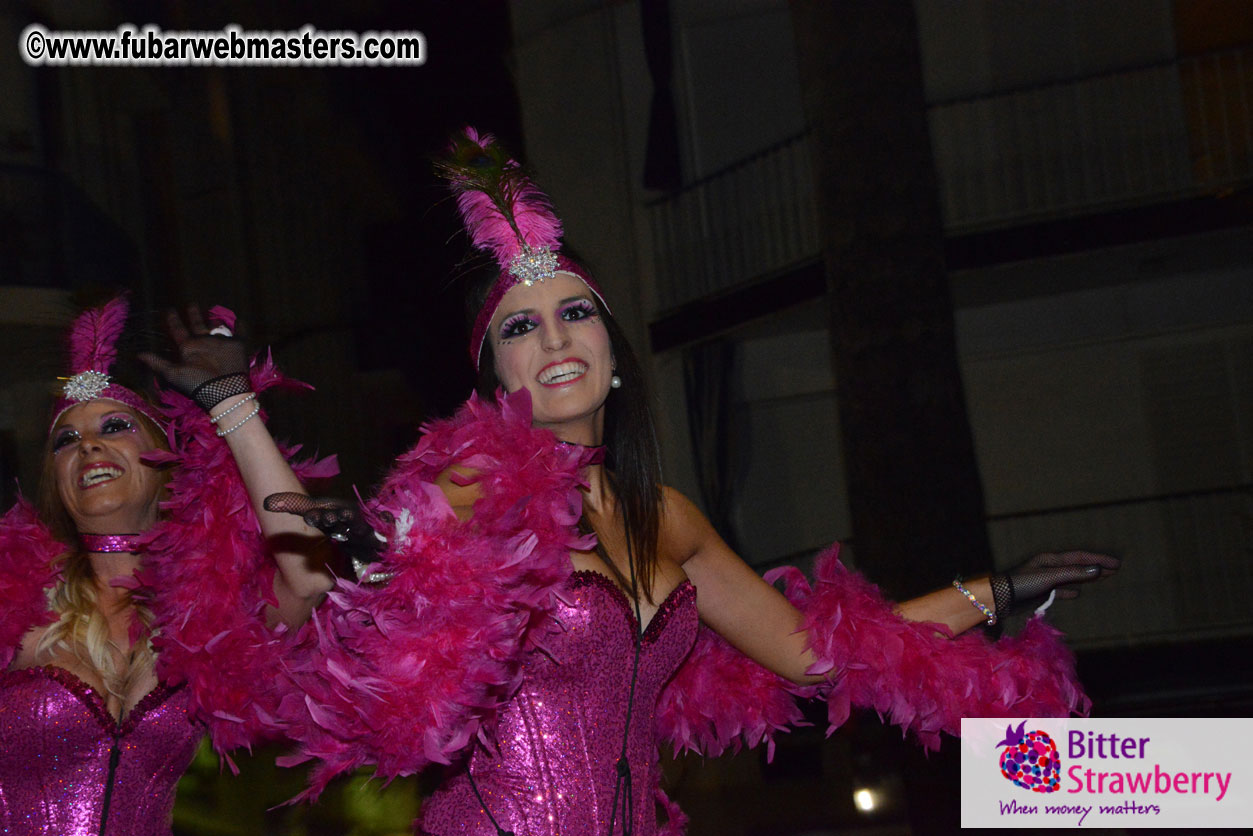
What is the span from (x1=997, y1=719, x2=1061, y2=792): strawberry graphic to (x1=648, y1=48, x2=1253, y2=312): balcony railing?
1.46 m

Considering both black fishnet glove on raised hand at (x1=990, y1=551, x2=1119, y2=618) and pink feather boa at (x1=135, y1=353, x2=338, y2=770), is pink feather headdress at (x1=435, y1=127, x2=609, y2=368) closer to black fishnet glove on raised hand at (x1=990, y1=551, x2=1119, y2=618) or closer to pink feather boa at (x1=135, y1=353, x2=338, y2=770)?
pink feather boa at (x1=135, y1=353, x2=338, y2=770)

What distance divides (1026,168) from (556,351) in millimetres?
2040

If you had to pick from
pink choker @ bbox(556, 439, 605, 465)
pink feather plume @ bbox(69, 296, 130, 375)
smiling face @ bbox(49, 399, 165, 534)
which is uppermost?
pink feather plume @ bbox(69, 296, 130, 375)

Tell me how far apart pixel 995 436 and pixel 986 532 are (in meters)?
0.39

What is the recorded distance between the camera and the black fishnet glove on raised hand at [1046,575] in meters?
1.63

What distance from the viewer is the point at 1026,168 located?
306 centimetres

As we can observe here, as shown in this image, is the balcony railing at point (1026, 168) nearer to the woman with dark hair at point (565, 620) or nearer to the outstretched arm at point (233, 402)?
the woman with dark hair at point (565, 620)

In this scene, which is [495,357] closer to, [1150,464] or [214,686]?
[214,686]

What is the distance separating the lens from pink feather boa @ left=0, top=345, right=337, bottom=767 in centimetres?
Result: 164

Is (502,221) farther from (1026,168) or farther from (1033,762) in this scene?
(1026,168)

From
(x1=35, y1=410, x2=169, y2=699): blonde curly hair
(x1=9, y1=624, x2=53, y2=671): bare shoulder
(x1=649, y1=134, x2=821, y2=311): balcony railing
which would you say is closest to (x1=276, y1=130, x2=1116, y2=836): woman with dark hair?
(x1=35, y1=410, x2=169, y2=699): blonde curly hair

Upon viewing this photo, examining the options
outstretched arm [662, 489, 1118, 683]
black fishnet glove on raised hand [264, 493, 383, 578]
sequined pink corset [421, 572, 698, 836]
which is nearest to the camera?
black fishnet glove on raised hand [264, 493, 383, 578]

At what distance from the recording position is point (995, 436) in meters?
3.09

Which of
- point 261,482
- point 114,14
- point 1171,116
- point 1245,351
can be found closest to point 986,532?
point 1245,351
